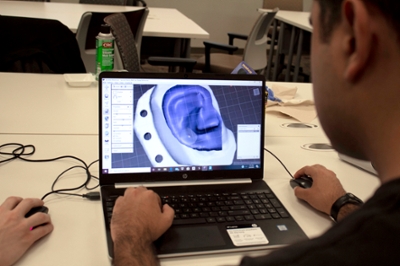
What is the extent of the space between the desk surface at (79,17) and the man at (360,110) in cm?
233

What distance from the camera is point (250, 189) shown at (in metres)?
1.05

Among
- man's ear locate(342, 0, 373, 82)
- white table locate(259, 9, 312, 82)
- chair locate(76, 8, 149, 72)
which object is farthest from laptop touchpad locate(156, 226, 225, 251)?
white table locate(259, 9, 312, 82)

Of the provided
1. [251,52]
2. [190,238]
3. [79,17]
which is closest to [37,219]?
[190,238]

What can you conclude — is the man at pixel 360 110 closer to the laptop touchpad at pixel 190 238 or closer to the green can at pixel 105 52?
the laptop touchpad at pixel 190 238

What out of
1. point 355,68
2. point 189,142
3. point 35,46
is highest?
point 355,68

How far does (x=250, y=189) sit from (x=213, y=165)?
109 millimetres

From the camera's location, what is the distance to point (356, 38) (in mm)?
462

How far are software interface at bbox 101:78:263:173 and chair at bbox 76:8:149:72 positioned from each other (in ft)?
4.74

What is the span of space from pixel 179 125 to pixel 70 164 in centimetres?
34

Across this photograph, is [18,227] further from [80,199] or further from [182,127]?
[182,127]

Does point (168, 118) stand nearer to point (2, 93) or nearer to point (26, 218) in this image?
point (26, 218)

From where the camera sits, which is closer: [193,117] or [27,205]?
[27,205]

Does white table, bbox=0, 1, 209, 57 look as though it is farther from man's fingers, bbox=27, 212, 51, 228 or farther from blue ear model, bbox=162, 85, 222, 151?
man's fingers, bbox=27, 212, 51, 228

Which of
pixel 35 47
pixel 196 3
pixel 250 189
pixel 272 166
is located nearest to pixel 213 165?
pixel 250 189
